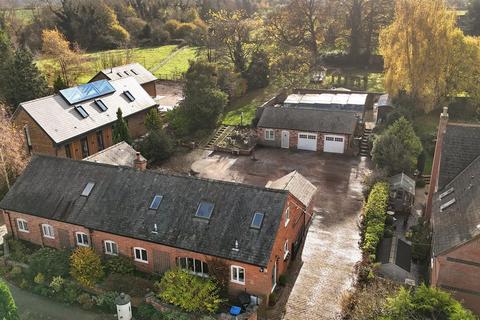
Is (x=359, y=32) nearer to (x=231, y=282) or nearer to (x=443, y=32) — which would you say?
(x=443, y=32)

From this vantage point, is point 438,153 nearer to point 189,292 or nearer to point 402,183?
point 402,183

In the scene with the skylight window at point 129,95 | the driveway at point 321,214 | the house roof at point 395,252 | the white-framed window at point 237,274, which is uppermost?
the skylight window at point 129,95

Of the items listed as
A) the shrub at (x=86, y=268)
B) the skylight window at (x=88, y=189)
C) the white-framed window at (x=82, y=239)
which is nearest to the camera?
the shrub at (x=86, y=268)

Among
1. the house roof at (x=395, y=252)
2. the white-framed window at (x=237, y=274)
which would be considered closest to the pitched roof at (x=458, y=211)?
the house roof at (x=395, y=252)

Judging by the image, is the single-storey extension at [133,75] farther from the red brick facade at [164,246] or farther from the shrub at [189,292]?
the shrub at [189,292]

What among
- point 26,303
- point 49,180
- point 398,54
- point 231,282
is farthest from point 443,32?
point 26,303

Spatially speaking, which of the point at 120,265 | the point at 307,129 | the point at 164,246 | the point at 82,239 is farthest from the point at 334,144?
the point at 82,239

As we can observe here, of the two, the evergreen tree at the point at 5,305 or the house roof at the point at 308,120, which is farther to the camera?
the house roof at the point at 308,120
